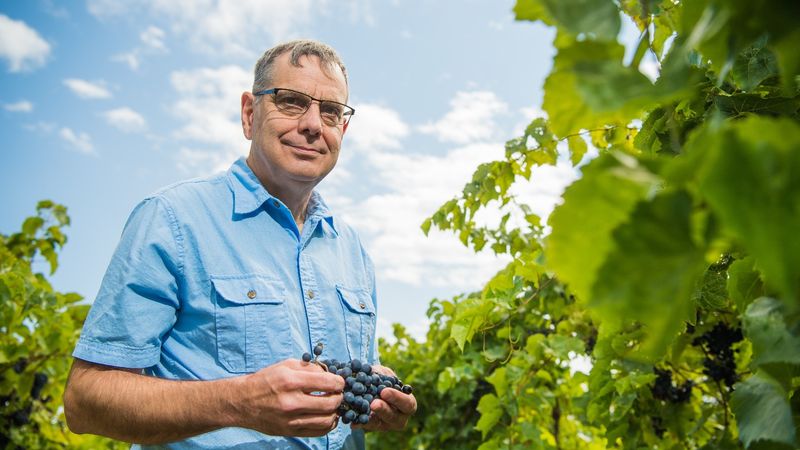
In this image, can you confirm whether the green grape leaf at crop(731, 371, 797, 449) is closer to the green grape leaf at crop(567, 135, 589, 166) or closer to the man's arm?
the man's arm

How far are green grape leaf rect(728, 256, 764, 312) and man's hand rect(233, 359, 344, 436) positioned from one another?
945 mm

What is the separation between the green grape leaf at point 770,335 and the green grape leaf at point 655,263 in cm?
31

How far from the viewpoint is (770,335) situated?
0.67 metres

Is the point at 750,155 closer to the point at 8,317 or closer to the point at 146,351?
the point at 146,351

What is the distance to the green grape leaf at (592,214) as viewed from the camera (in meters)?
0.44

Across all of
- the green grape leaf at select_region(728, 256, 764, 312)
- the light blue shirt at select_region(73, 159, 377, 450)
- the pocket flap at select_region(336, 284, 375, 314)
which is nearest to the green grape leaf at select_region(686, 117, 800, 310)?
the green grape leaf at select_region(728, 256, 764, 312)

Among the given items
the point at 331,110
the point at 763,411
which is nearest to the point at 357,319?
the point at 331,110

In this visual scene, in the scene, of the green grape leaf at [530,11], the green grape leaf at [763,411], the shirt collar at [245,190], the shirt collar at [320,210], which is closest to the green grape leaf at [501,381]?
the shirt collar at [320,210]

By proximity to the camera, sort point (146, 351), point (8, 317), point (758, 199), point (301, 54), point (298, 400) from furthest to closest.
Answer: point (8, 317) → point (301, 54) → point (146, 351) → point (298, 400) → point (758, 199)

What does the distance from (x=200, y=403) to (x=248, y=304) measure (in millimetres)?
429

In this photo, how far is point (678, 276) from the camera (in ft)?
1.36

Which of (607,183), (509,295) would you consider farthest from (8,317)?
(607,183)

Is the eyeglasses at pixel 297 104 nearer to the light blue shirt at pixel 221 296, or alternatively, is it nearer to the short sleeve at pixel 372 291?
the light blue shirt at pixel 221 296

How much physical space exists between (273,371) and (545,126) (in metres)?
2.05
